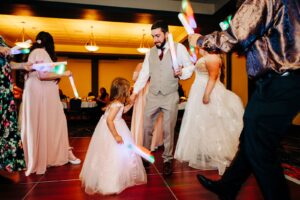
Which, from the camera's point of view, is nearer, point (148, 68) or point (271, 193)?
point (271, 193)

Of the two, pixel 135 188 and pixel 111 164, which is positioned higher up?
pixel 111 164

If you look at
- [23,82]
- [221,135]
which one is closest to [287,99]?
[221,135]

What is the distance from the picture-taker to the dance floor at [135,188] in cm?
190

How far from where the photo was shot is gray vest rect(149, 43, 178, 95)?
8.04ft

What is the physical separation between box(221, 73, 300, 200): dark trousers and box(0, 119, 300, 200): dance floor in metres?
0.81

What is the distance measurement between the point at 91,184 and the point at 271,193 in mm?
1428

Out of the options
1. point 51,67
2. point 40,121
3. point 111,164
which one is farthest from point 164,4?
point 111,164

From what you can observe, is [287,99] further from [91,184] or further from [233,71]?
[233,71]

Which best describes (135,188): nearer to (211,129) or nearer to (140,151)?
(140,151)

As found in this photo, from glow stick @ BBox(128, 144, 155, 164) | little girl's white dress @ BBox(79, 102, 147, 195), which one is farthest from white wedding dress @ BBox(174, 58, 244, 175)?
little girl's white dress @ BBox(79, 102, 147, 195)

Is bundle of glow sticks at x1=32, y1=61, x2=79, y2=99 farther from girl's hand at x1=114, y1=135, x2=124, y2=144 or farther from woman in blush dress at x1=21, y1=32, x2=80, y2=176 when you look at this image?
girl's hand at x1=114, y1=135, x2=124, y2=144

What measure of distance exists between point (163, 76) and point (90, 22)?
6.42 meters

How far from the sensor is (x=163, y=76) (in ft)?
8.04

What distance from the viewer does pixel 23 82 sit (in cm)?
256
